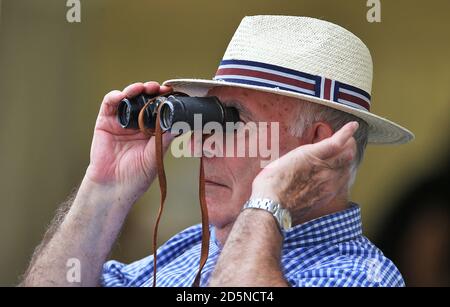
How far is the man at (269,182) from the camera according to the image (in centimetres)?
201

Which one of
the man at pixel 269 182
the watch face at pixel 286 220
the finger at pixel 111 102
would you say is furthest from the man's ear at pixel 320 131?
the finger at pixel 111 102

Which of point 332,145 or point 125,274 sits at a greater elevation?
point 332,145

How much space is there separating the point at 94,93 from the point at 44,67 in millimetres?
327

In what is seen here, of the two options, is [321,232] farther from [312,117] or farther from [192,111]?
[192,111]

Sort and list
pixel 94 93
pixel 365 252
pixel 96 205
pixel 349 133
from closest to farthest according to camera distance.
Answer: pixel 349 133
pixel 365 252
pixel 96 205
pixel 94 93

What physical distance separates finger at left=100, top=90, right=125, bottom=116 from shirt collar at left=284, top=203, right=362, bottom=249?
0.68m

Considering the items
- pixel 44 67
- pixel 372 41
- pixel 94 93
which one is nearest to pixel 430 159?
pixel 372 41

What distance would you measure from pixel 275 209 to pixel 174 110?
382mm

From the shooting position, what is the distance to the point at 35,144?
15.3ft

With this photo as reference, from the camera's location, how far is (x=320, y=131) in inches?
90.6

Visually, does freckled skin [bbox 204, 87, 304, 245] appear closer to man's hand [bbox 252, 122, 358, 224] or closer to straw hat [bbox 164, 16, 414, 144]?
straw hat [bbox 164, 16, 414, 144]

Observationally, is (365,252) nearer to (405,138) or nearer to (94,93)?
(405,138)

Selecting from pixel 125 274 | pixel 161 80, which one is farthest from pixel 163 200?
pixel 161 80

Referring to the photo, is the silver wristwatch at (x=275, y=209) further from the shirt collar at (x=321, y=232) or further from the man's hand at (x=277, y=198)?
the shirt collar at (x=321, y=232)
